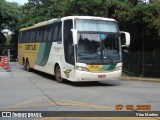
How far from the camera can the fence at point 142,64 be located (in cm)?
2481

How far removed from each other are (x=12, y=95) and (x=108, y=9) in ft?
54.6

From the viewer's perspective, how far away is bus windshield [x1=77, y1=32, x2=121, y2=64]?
54.6ft

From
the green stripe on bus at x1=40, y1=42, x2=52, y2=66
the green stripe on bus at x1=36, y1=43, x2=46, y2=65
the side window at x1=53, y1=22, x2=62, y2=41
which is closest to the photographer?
the side window at x1=53, y1=22, x2=62, y2=41

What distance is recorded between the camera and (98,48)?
1691 centimetres

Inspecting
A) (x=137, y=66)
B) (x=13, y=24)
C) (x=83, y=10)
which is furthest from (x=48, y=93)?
(x=13, y=24)

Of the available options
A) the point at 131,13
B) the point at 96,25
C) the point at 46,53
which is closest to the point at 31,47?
the point at 46,53

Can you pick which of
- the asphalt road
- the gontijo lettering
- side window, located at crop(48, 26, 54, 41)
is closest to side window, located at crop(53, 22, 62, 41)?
side window, located at crop(48, 26, 54, 41)

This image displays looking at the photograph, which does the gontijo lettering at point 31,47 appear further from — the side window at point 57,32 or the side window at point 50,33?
the side window at point 57,32

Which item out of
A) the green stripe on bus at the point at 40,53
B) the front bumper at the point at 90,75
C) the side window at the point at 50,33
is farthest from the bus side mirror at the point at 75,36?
the green stripe on bus at the point at 40,53

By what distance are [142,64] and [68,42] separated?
9.27 m

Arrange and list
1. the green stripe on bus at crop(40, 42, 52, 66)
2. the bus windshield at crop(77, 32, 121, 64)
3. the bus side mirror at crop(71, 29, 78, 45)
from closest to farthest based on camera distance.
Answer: the bus side mirror at crop(71, 29, 78, 45)
the bus windshield at crop(77, 32, 121, 64)
the green stripe on bus at crop(40, 42, 52, 66)

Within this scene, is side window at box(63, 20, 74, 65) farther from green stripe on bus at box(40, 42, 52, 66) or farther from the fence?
the fence

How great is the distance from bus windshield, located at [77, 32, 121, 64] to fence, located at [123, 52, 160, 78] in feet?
26.1

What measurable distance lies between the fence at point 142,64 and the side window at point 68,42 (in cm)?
878
